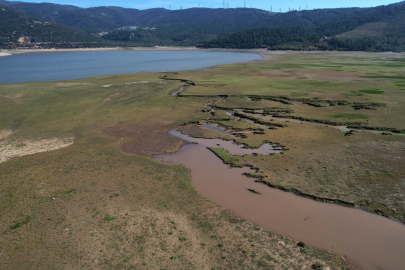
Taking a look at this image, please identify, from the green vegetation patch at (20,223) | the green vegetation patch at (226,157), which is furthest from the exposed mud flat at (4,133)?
the green vegetation patch at (226,157)

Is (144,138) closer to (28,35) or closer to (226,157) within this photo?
(226,157)

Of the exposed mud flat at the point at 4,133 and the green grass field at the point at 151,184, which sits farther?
the exposed mud flat at the point at 4,133

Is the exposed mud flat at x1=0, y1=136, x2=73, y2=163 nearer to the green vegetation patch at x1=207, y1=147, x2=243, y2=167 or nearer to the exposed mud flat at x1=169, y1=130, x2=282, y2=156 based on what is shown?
the exposed mud flat at x1=169, y1=130, x2=282, y2=156

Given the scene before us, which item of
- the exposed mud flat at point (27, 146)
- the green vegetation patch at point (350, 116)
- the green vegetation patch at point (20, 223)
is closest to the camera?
the green vegetation patch at point (20, 223)

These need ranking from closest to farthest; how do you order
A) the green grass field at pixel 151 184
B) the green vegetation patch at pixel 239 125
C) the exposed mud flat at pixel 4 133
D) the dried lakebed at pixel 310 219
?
1. the green grass field at pixel 151 184
2. the dried lakebed at pixel 310 219
3. the exposed mud flat at pixel 4 133
4. the green vegetation patch at pixel 239 125

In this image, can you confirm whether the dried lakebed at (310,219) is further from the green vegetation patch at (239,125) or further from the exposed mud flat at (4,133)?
the exposed mud flat at (4,133)

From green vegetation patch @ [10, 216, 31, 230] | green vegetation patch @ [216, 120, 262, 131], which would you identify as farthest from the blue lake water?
green vegetation patch @ [10, 216, 31, 230]
